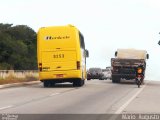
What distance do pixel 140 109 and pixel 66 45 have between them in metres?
16.8

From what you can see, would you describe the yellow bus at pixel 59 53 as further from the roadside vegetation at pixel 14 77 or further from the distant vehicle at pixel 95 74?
the distant vehicle at pixel 95 74

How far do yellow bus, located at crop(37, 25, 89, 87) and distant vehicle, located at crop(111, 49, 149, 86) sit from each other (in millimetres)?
11089

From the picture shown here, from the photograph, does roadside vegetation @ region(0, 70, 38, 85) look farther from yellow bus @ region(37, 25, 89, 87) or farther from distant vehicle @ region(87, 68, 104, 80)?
distant vehicle @ region(87, 68, 104, 80)

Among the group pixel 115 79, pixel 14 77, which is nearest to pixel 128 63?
pixel 115 79

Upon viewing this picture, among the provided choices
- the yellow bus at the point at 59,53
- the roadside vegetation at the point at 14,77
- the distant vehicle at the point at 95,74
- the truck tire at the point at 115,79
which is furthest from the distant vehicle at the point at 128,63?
the distant vehicle at the point at 95,74

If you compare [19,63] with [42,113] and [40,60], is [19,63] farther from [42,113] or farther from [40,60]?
[42,113]

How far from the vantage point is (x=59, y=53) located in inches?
1407

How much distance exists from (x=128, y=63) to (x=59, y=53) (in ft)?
39.5

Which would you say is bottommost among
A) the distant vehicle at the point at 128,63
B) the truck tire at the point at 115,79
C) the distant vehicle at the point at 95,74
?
the truck tire at the point at 115,79

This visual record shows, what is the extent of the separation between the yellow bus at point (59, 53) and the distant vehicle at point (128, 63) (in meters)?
11.1

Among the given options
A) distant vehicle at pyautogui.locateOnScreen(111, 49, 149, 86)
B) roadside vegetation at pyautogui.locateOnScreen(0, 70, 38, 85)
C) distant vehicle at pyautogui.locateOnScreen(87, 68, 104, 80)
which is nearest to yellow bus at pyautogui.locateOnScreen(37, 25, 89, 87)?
roadside vegetation at pyautogui.locateOnScreen(0, 70, 38, 85)

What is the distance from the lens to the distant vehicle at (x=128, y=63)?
152ft

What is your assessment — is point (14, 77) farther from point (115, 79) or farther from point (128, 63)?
point (128, 63)

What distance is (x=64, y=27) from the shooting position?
36.0 m
